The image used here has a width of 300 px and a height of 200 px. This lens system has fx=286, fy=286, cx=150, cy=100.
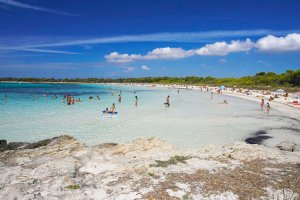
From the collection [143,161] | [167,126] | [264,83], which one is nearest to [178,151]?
[143,161]

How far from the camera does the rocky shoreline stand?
8758 millimetres

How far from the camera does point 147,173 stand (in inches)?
408

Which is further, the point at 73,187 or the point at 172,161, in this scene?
the point at 172,161

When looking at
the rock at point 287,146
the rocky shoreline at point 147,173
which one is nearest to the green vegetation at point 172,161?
the rocky shoreline at point 147,173

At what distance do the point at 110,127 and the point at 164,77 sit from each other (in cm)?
15321

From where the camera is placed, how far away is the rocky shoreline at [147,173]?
876 centimetres

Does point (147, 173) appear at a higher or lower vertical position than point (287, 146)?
higher

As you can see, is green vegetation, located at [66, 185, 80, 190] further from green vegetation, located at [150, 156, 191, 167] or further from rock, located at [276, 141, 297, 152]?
rock, located at [276, 141, 297, 152]

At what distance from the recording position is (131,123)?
80.5 feet

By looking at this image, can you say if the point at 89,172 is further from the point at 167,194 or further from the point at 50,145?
the point at 50,145

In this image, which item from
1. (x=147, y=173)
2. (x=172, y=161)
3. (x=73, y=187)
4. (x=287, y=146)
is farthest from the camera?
(x=287, y=146)

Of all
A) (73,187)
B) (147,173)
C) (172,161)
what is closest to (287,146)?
(172,161)

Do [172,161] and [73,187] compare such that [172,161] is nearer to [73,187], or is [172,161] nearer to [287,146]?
[73,187]

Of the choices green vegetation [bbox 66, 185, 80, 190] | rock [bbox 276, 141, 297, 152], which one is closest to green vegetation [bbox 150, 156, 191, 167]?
green vegetation [bbox 66, 185, 80, 190]
